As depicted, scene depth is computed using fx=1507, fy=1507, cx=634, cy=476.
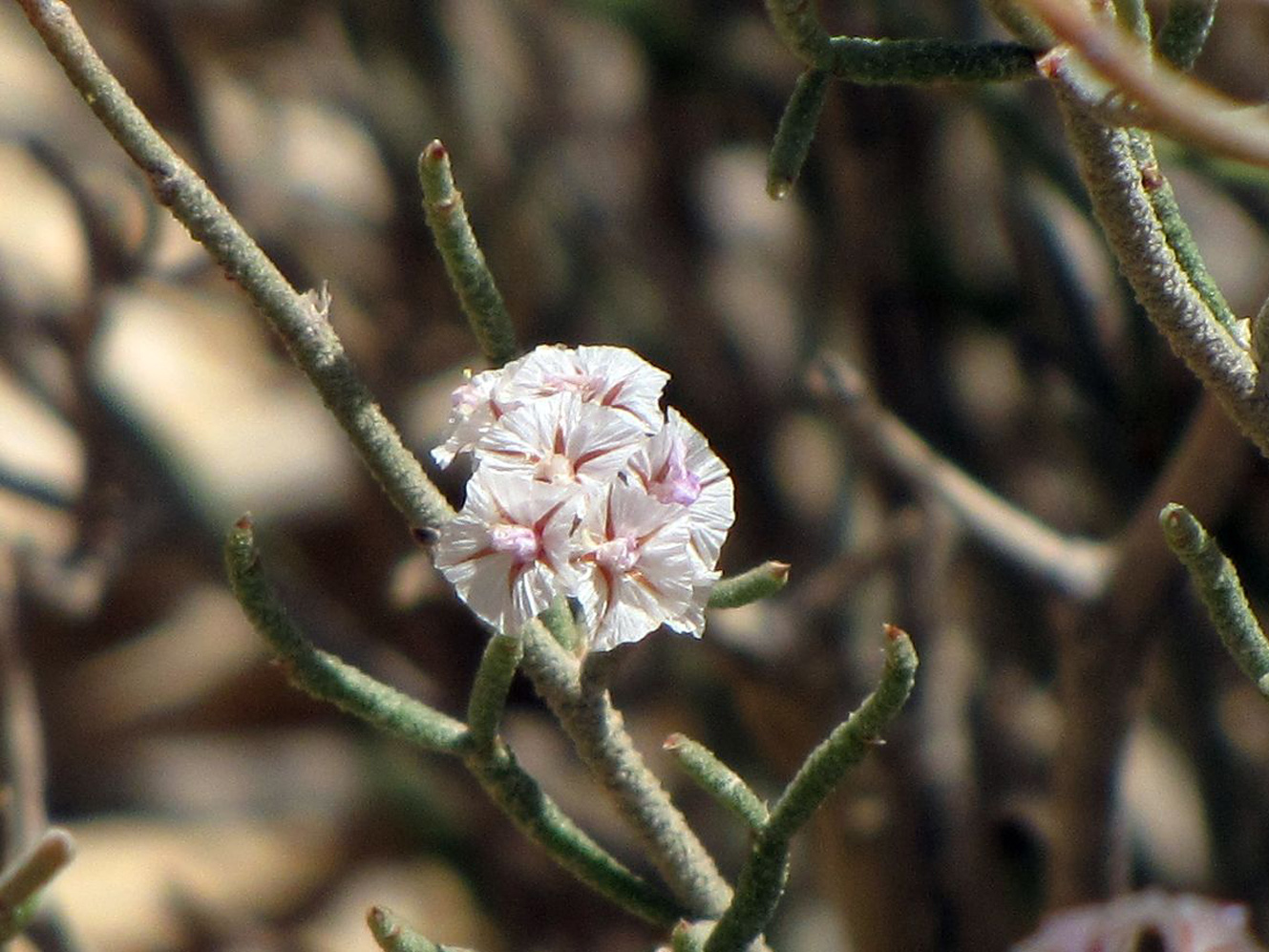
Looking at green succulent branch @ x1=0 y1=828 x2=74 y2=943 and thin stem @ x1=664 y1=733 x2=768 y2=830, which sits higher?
thin stem @ x1=664 y1=733 x2=768 y2=830

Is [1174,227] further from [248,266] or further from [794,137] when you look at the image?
[248,266]

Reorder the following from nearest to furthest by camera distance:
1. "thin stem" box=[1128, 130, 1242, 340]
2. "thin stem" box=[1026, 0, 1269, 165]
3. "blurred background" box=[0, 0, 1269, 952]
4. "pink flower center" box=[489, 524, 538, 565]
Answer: "thin stem" box=[1026, 0, 1269, 165], "pink flower center" box=[489, 524, 538, 565], "thin stem" box=[1128, 130, 1242, 340], "blurred background" box=[0, 0, 1269, 952]

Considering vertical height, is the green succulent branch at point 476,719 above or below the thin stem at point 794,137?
below

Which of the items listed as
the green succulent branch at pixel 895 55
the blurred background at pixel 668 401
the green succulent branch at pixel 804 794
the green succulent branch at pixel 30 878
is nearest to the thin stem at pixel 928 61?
the green succulent branch at pixel 895 55

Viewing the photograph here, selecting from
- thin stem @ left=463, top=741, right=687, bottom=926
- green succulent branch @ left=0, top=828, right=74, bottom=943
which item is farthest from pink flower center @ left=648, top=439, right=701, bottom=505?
green succulent branch @ left=0, top=828, right=74, bottom=943

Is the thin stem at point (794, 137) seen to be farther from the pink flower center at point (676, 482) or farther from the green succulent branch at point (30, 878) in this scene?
the green succulent branch at point (30, 878)

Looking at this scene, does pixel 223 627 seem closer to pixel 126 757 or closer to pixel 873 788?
pixel 126 757

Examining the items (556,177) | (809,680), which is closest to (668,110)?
(556,177)

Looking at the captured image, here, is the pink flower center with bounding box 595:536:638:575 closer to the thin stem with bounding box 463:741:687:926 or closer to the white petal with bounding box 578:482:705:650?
the white petal with bounding box 578:482:705:650
